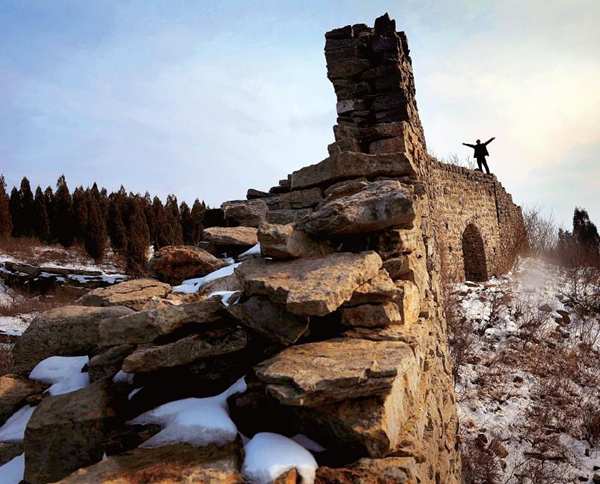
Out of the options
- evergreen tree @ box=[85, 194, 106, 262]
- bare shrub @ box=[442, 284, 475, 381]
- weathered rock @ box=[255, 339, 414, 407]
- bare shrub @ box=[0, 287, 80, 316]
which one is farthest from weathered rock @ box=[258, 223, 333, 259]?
evergreen tree @ box=[85, 194, 106, 262]

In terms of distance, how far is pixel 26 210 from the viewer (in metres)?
19.3

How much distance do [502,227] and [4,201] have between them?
67.8 feet

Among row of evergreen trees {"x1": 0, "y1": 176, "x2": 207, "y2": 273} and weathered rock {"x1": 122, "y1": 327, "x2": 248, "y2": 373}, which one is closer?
weathered rock {"x1": 122, "y1": 327, "x2": 248, "y2": 373}

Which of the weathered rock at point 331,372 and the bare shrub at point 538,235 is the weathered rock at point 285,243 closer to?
the weathered rock at point 331,372

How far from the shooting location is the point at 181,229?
23.5m

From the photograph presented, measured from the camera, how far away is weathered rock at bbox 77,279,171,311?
3.47m

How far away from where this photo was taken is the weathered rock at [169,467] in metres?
1.68

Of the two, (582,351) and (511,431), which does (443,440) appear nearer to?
(511,431)

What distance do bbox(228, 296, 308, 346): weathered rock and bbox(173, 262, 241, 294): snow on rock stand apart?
4.75 ft

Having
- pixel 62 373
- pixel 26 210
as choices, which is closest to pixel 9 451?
pixel 62 373

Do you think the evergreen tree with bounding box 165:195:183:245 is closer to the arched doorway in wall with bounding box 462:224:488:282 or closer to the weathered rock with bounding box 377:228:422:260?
the arched doorway in wall with bounding box 462:224:488:282

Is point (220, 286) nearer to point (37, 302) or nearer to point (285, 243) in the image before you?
point (285, 243)

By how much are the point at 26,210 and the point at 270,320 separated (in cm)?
2125

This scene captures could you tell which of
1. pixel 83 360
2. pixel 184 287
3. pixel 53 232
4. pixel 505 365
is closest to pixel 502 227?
pixel 505 365
